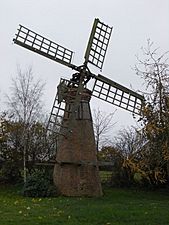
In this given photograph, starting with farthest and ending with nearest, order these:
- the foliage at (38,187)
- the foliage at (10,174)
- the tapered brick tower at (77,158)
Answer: the foliage at (10,174), the tapered brick tower at (77,158), the foliage at (38,187)

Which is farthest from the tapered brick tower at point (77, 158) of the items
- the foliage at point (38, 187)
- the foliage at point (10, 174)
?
the foliage at point (10, 174)

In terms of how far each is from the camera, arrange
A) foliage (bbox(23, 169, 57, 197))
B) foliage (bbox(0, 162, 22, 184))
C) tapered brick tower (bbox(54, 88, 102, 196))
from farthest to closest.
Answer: foliage (bbox(0, 162, 22, 184)) < tapered brick tower (bbox(54, 88, 102, 196)) < foliage (bbox(23, 169, 57, 197))

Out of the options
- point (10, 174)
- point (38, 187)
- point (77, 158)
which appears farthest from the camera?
point (10, 174)

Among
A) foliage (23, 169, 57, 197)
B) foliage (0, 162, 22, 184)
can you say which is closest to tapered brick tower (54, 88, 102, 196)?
foliage (23, 169, 57, 197)

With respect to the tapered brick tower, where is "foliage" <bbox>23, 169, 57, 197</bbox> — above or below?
below

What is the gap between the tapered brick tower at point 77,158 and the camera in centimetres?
2550

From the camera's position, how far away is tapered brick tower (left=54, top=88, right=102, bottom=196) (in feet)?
83.7

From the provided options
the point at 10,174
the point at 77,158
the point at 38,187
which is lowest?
the point at 38,187

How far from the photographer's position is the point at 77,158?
1009 inches

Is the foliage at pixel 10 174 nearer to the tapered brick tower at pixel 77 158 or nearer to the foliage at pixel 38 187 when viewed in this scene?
the foliage at pixel 38 187

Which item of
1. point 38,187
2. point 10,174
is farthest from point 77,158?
point 10,174

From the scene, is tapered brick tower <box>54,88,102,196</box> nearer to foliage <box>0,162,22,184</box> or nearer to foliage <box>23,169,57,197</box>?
foliage <box>23,169,57,197</box>

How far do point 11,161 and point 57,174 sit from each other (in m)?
8.86

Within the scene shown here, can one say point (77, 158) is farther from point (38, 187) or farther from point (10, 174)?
point (10, 174)
